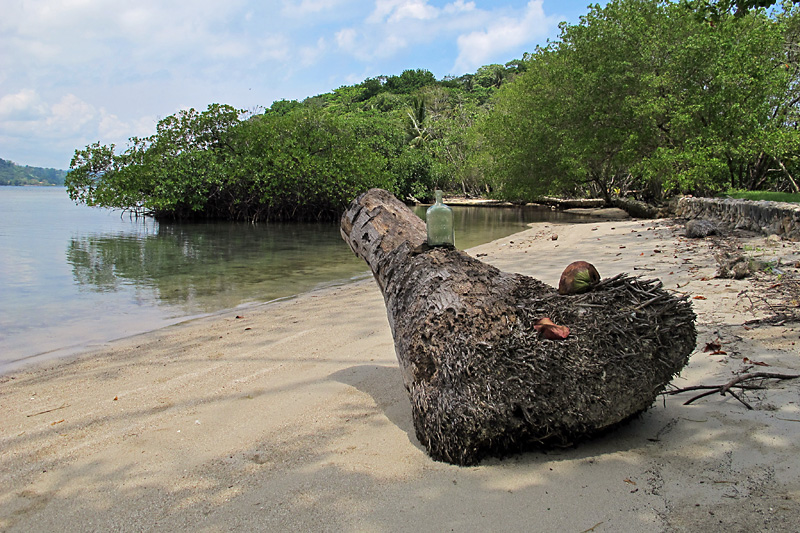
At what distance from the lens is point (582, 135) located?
23.8 m

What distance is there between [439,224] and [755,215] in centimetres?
1046

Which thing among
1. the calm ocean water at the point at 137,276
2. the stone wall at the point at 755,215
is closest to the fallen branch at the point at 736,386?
the calm ocean water at the point at 137,276

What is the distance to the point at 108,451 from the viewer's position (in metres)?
3.01

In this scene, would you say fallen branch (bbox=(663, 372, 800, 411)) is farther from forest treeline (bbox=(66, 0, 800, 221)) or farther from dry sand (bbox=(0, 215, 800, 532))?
forest treeline (bbox=(66, 0, 800, 221))

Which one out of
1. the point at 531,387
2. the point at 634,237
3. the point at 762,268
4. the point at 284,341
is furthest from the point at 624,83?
the point at 531,387

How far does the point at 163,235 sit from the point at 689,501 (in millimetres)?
20168

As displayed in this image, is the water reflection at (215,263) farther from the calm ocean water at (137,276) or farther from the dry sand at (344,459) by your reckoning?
the dry sand at (344,459)

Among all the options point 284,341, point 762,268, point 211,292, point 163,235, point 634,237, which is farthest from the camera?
point 163,235

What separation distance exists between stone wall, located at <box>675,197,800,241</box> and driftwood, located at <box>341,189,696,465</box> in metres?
8.09

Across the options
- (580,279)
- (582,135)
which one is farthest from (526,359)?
(582,135)

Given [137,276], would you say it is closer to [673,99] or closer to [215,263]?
[215,263]

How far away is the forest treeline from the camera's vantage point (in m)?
17.9

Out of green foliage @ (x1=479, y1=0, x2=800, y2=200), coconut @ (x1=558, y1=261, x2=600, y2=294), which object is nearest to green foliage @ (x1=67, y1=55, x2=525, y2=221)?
green foliage @ (x1=479, y1=0, x2=800, y2=200)

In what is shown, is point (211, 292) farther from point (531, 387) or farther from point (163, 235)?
point (163, 235)
